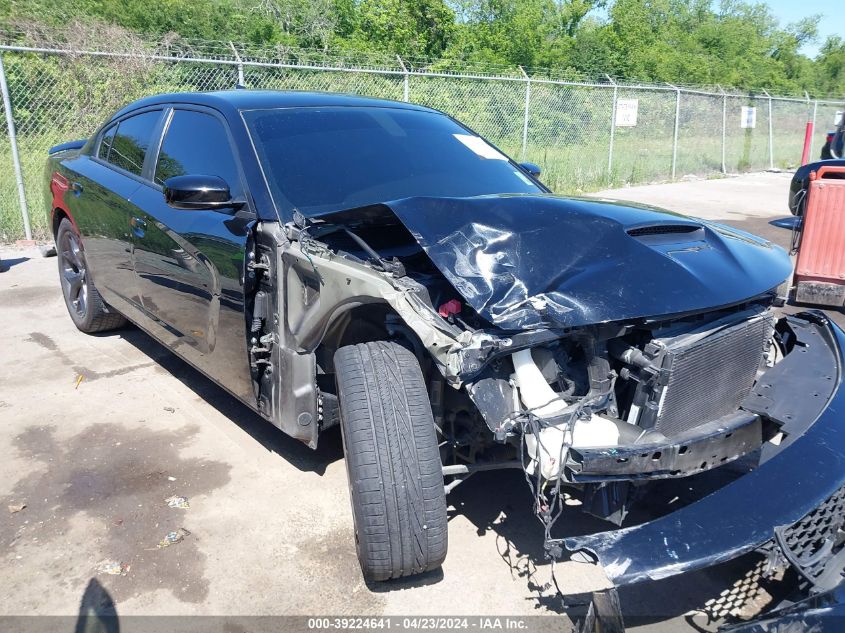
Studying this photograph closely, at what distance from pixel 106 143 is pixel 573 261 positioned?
3703mm

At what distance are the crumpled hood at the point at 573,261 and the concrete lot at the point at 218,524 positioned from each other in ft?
3.00

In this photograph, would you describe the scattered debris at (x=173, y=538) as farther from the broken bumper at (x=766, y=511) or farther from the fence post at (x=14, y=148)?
the fence post at (x=14, y=148)

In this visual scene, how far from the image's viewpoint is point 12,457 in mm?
3535

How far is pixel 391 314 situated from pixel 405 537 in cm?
78

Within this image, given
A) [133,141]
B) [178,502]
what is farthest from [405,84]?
[178,502]

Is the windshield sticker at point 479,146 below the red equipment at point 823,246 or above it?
above

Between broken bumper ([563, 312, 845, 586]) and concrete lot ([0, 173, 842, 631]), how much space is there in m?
0.48

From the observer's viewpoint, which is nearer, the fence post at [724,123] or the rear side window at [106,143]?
the rear side window at [106,143]

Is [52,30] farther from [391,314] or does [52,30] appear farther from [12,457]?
[391,314]

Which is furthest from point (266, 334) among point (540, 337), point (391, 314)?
point (540, 337)

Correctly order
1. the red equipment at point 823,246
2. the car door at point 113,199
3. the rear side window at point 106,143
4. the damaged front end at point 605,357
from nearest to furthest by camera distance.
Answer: the damaged front end at point 605,357, the car door at point 113,199, the rear side window at point 106,143, the red equipment at point 823,246

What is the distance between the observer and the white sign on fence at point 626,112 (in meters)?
14.6

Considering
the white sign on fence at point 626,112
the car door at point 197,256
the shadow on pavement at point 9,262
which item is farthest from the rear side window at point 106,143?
the white sign on fence at point 626,112

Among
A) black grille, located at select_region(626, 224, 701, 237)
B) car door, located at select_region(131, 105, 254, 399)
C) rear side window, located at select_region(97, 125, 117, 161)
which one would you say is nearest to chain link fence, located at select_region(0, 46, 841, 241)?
rear side window, located at select_region(97, 125, 117, 161)
